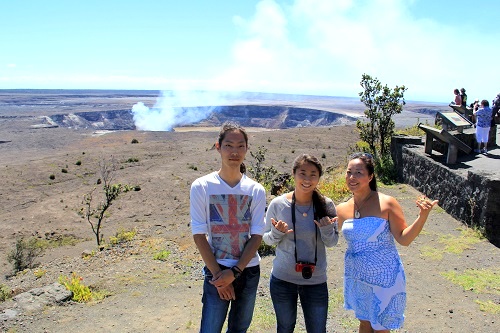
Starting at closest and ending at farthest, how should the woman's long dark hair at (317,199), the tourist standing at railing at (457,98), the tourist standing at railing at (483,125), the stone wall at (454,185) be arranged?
1. the woman's long dark hair at (317,199)
2. the stone wall at (454,185)
3. the tourist standing at railing at (483,125)
4. the tourist standing at railing at (457,98)

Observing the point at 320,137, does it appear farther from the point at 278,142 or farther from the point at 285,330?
the point at 285,330

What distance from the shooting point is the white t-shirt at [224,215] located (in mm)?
2949

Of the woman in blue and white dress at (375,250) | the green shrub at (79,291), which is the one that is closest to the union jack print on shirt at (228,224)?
the woman in blue and white dress at (375,250)

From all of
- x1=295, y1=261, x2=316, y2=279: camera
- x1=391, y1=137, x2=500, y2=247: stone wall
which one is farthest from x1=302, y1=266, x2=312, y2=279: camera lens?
x1=391, y1=137, x2=500, y2=247: stone wall

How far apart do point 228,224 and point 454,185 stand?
21.1 ft

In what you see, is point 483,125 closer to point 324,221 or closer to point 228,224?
point 324,221

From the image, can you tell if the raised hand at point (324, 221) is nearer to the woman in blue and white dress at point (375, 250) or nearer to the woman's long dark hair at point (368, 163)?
the woman in blue and white dress at point (375, 250)

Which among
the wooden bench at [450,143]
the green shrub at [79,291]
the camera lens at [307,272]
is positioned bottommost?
the green shrub at [79,291]

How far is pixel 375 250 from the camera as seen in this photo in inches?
119

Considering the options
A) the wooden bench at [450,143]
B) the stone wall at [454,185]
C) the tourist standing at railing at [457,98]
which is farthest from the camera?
the tourist standing at railing at [457,98]

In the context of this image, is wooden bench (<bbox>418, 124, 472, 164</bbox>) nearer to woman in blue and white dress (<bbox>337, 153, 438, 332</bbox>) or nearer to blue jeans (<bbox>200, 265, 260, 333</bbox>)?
woman in blue and white dress (<bbox>337, 153, 438, 332</bbox>)

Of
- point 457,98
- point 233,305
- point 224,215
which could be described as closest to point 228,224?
point 224,215

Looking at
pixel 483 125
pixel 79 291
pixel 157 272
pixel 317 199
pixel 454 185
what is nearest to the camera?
pixel 317 199

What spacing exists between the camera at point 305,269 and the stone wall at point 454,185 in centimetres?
513
